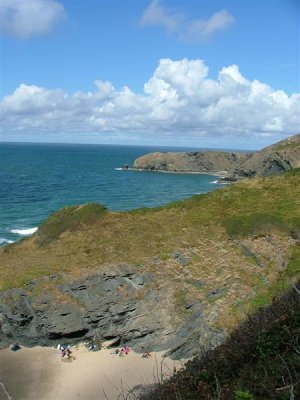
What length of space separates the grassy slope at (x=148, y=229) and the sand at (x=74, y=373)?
21.2ft

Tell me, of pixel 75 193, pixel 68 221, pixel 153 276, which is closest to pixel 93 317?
pixel 153 276

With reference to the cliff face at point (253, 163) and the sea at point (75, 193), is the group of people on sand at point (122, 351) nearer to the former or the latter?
the sea at point (75, 193)

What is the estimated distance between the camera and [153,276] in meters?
36.4

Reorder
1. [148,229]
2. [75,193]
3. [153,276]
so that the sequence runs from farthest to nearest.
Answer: [75,193]
[148,229]
[153,276]

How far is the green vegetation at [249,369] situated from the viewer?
39.1 feet

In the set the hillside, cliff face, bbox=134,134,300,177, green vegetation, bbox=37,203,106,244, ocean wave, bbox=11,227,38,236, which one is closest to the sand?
the hillside

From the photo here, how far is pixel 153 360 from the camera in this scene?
31469 millimetres

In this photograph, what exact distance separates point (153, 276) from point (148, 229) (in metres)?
7.17

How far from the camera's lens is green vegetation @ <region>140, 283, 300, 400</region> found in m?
11.9

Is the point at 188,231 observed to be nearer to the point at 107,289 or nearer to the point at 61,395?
the point at 107,289

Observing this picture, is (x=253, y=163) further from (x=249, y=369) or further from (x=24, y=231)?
(x=249, y=369)

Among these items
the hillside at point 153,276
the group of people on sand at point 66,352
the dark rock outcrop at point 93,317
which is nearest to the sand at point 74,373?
the group of people on sand at point 66,352

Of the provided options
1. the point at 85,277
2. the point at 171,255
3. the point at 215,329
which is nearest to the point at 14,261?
the point at 85,277

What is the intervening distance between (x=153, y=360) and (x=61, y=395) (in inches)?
274
